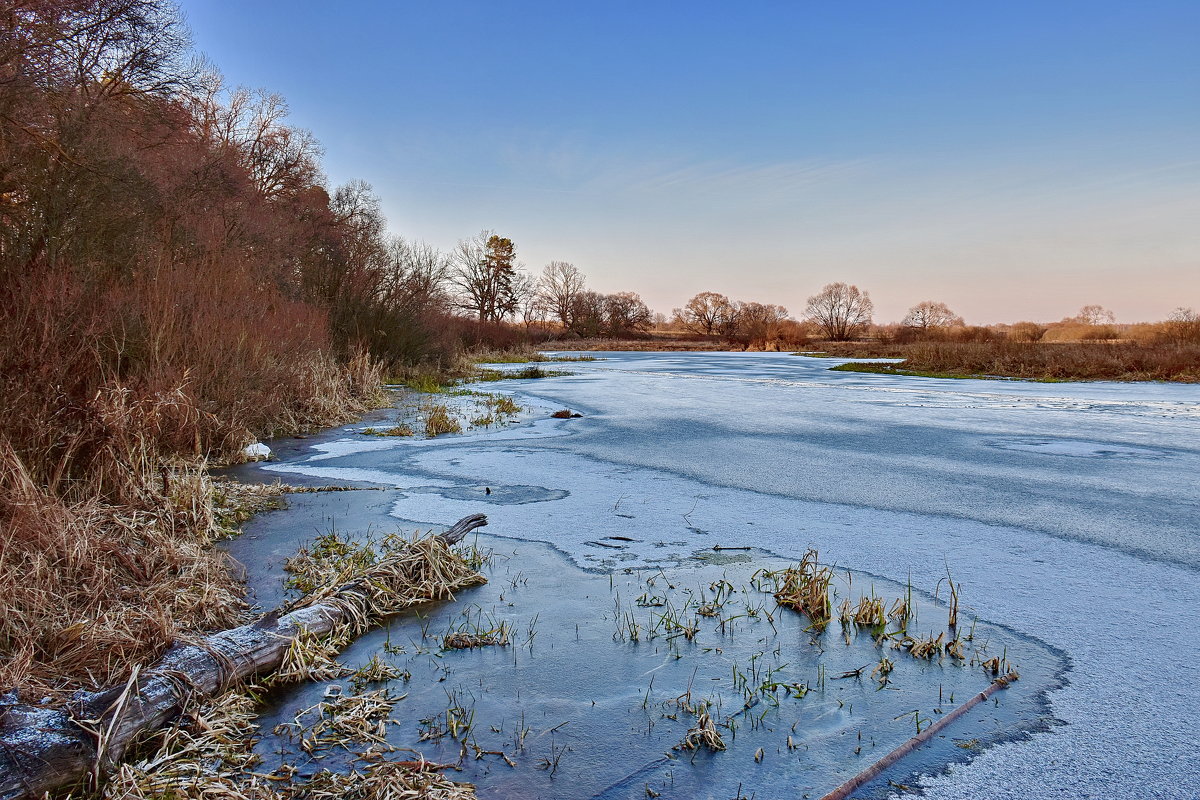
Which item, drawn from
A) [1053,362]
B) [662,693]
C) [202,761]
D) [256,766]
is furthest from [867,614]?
[1053,362]

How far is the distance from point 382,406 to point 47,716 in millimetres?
13210

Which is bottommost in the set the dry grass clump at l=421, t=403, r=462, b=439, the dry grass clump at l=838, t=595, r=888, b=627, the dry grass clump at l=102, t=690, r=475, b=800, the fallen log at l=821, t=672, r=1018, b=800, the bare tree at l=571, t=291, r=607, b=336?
the dry grass clump at l=102, t=690, r=475, b=800

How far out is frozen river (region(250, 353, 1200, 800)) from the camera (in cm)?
290

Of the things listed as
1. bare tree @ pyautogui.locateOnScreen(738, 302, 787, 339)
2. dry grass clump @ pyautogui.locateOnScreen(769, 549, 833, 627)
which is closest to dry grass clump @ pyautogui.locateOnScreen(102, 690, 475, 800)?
dry grass clump @ pyautogui.locateOnScreen(769, 549, 833, 627)

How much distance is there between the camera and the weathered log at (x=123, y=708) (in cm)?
244

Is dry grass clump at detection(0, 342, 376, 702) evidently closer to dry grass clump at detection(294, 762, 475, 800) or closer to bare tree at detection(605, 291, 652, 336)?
dry grass clump at detection(294, 762, 475, 800)

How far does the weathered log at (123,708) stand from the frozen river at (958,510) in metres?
2.25

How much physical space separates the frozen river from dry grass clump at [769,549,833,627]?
743 mm

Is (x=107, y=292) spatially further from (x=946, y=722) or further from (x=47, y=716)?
(x=946, y=722)

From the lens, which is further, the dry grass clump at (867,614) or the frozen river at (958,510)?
the dry grass clump at (867,614)

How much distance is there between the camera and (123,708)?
2727mm

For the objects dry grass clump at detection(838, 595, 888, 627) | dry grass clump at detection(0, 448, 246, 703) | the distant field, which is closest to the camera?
dry grass clump at detection(0, 448, 246, 703)

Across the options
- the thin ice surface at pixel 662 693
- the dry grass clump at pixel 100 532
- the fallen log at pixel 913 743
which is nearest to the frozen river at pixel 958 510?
the fallen log at pixel 913 743

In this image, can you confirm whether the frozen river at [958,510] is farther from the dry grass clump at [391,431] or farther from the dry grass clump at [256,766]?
the dry grass clump at [256,766]
